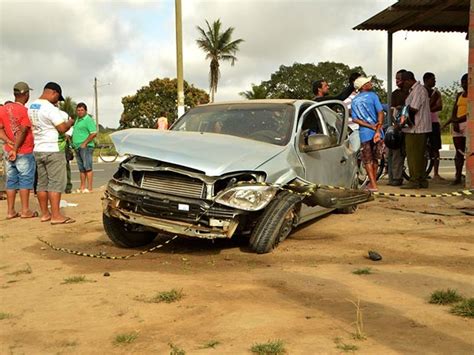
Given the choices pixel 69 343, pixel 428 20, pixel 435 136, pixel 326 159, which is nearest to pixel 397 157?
pixel 435 136

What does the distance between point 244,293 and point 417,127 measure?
6.35m

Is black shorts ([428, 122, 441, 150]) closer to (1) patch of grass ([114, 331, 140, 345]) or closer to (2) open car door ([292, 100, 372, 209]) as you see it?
(2) open car door ([292, 100, 372, 209])

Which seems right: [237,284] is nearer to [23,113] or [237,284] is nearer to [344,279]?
[344,279]

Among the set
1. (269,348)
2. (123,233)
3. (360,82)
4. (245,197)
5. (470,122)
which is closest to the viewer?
(269,348)

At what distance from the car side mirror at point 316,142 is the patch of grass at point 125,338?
3184mm

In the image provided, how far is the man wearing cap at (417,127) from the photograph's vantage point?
9.32m

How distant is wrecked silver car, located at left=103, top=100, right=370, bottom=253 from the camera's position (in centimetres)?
488

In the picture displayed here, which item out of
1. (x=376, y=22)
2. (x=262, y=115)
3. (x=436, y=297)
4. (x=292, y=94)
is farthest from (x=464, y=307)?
(x=292, y=94)

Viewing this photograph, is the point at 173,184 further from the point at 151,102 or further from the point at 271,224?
the point at 151,102

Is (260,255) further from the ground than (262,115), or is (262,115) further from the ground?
(262,115)

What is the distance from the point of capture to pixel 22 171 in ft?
25.0

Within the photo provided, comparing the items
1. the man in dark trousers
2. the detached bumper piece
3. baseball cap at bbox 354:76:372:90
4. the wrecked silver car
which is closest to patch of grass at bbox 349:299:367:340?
the wrecked silver car

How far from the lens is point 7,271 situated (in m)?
4.98

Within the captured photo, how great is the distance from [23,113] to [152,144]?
307 centimetres
